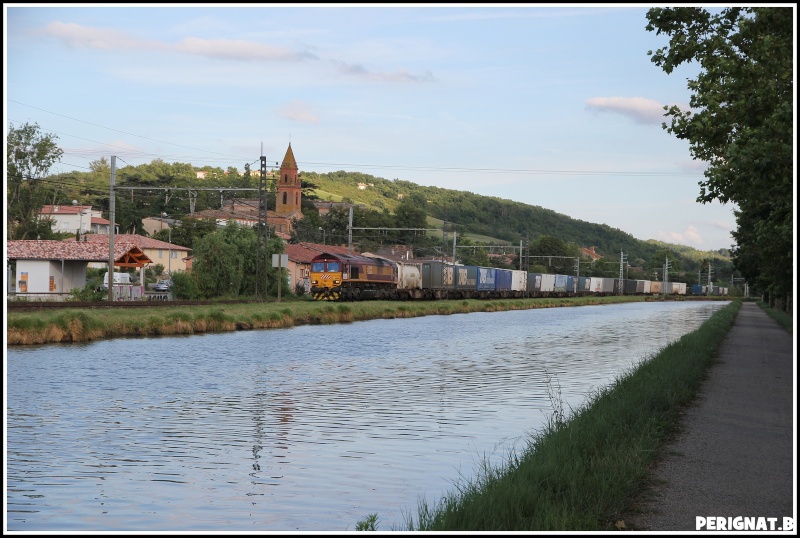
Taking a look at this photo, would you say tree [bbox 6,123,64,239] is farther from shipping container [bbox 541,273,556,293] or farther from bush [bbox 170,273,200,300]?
shipping container [bbox 541,273,556,293]

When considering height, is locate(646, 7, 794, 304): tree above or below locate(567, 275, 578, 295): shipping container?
above

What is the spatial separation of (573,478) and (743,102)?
1102cm

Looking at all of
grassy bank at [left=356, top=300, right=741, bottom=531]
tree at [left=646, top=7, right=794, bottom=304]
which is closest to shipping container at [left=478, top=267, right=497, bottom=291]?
tree at [left=646, top=7, right=794, bottom=304]

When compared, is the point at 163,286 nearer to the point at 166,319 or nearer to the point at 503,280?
the point at 503,280

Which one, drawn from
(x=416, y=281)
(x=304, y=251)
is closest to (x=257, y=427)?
(x=416, y=281)

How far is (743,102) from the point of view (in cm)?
1798

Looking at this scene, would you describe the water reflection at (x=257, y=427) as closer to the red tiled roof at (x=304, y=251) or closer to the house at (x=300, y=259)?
the house at (x=300, y=259)

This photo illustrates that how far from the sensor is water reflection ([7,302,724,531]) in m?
10.8

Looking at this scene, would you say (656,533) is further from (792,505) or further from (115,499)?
(115,499)

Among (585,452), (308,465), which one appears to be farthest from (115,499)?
(585,452)

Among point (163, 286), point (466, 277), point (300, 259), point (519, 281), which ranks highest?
point (300, 259)

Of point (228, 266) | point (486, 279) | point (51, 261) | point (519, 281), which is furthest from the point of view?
point (519, 281)

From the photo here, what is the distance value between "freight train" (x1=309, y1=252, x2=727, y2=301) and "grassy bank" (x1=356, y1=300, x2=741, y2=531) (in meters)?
51.8

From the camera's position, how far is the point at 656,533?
299 inches
